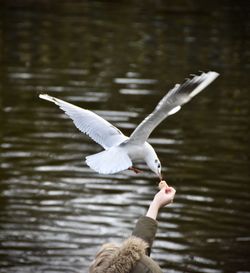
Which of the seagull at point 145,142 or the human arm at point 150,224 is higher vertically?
the seagull at point 145,142

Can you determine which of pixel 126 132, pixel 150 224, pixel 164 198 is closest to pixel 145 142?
pixel 164 198

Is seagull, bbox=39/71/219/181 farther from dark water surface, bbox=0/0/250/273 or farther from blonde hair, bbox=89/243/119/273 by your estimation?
dark water surface, bbox=0/0/250/273

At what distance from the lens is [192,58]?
19359 millimetres

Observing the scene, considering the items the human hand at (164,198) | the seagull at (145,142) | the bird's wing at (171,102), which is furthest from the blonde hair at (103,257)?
the bird's wing at (171,102)

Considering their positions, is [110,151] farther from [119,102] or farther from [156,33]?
[156,33]

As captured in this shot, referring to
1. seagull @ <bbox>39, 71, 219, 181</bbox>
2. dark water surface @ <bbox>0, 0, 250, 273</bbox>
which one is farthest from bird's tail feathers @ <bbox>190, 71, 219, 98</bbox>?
dark water surface @ <bbox>0, 0, 250, 273</bbox>

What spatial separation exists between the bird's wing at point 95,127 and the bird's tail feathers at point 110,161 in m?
0.19

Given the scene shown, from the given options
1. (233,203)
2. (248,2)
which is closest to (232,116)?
(233,203)

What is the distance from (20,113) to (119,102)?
158 centimetres

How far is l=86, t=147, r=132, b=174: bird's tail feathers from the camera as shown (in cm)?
446

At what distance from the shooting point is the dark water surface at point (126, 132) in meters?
9.33

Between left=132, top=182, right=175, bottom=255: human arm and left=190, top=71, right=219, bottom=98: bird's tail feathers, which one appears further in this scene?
left=190, top=71, right=219, bottom=98: bird's tail feathers

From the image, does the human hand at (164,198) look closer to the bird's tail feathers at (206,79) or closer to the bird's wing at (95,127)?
the bird's tail feathers at (206,79)

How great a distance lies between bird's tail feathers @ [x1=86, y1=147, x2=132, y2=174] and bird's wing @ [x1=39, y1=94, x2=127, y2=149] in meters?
0.19
